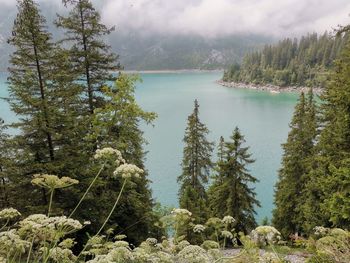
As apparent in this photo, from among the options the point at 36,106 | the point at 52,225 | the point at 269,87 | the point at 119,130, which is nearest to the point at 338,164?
the point at 119,130

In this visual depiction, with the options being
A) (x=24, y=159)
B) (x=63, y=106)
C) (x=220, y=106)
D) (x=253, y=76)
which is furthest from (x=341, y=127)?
(x=253, y=76)

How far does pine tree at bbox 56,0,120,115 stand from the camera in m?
14.5

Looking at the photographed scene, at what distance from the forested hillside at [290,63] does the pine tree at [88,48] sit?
140m

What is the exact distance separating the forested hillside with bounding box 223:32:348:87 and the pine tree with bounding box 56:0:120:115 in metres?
140

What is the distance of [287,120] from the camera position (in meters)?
81.3

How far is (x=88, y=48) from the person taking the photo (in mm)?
14945

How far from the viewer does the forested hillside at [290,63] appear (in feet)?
502

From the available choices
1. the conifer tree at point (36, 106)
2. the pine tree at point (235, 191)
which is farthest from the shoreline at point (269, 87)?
the conifer tree at point (36, 106)

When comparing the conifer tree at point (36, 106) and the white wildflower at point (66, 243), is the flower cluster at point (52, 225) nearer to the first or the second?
the white wildflower at point (66, 243)

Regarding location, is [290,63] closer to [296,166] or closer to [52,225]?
[296,166]

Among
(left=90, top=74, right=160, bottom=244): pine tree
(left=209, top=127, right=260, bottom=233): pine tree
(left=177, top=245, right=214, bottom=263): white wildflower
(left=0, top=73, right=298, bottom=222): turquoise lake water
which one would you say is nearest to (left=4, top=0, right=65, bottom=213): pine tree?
(left=90, top=74, right=160, bottom=244): pine tree

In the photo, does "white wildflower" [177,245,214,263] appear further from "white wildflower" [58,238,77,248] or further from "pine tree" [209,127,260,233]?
"pine tree" [209,127,260,233]

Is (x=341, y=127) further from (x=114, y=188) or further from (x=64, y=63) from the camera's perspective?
(x=64, y=63)

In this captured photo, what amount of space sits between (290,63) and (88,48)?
16714cm
